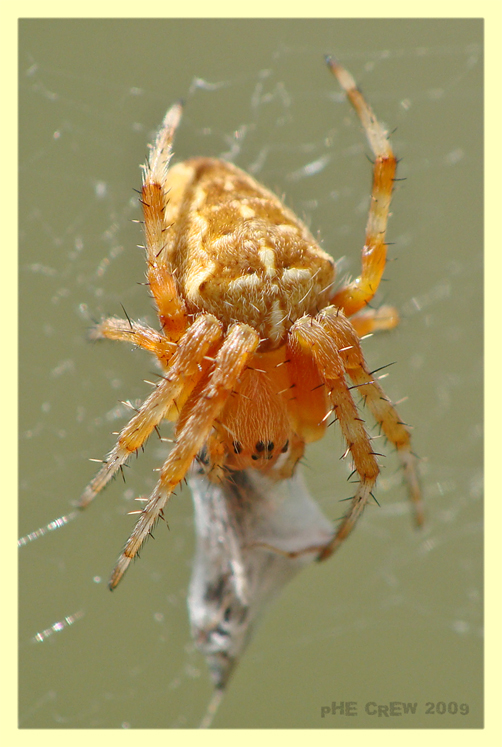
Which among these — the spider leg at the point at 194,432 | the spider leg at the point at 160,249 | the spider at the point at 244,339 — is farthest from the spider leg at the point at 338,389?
the spider leg at the point at 160,249

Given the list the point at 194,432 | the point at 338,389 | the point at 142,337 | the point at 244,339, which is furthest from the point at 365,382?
the point at 142,337

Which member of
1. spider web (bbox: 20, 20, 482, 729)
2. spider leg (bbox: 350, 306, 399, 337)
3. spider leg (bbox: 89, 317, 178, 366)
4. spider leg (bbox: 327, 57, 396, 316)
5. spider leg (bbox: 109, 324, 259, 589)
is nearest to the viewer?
spider leg (bbox: 109, 324, 259, 589)

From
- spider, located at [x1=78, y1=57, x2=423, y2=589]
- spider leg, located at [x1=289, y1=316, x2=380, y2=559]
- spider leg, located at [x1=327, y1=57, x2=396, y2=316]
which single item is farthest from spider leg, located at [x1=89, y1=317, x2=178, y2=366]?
spider leg, located at [x1=327, y1=57, x2=396, y2=316]

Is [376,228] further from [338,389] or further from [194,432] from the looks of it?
[194,432]

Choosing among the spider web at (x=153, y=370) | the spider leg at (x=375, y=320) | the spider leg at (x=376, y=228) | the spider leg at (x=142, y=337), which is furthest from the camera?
the spider web at (x=153, y=370)

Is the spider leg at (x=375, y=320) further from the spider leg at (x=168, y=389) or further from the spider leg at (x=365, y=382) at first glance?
the spider leg at (x=168, y=389)

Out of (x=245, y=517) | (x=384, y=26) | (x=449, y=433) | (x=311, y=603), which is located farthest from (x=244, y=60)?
(x=311, y=603)

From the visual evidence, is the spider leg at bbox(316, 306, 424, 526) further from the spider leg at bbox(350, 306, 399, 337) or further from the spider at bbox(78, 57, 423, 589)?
the spider leg at bbox(350, 306, 399, 337)
